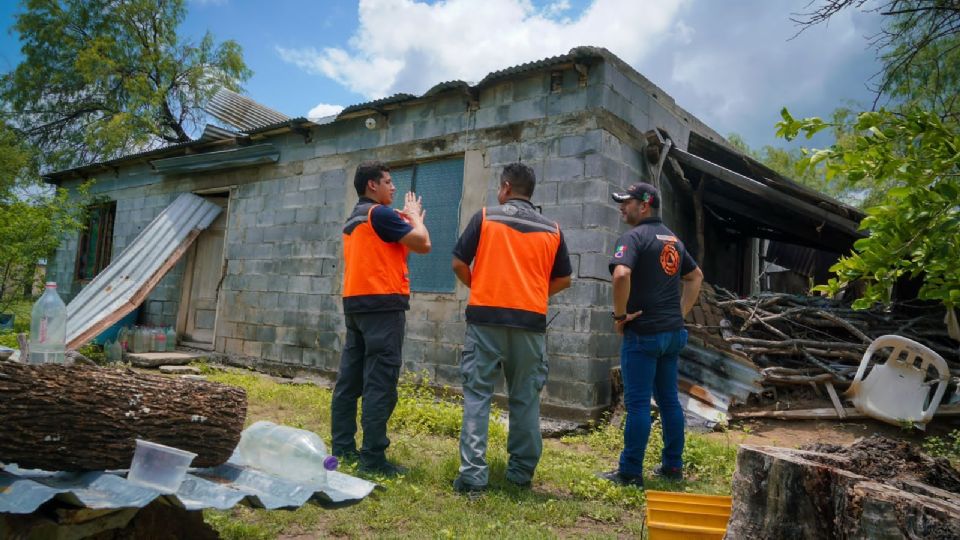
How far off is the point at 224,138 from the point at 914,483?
9.53 meters

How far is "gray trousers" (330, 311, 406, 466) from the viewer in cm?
358

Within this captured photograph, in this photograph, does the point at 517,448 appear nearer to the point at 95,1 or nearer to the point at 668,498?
the point at 668,498

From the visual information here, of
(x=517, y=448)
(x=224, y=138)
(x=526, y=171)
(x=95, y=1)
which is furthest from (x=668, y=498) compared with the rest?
(x=95, y=1)

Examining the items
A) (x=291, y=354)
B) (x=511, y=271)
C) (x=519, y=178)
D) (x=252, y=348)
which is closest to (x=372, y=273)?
(x=511, y=271)

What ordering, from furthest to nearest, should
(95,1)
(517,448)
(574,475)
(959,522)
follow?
(95,1), (574,475), (517,448), (959,522)

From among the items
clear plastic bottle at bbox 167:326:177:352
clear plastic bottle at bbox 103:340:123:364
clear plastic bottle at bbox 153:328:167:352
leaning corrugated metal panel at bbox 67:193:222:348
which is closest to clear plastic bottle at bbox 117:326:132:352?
clear plastic bottle at bbox 103:340:123:364

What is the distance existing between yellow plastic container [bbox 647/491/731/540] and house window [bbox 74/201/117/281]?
11716 millimetres

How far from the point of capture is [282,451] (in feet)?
9.00

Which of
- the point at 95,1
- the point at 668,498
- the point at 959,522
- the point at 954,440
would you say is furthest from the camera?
the point at 95,1

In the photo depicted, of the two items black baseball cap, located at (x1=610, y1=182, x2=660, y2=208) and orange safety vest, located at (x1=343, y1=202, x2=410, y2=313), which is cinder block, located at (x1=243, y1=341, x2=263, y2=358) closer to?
orange safety vest, located at (x1=343, y1=202, x2=410, y2=313)

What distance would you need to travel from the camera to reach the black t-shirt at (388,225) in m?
3.62

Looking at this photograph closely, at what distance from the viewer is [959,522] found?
5.24ft

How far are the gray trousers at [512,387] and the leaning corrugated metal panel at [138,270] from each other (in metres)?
6.56

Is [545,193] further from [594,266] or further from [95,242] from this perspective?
[95,242]
